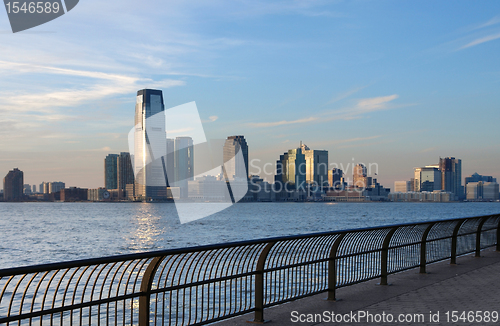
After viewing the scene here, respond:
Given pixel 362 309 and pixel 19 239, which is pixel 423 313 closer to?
pixel 362 309

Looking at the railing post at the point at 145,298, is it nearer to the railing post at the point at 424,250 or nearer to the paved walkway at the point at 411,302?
the paved walkway at the point at 411,302

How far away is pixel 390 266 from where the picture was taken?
11414 mm

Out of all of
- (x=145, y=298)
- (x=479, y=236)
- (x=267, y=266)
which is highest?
(x=267, y=266)

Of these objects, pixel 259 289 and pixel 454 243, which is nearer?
pixel 259 289

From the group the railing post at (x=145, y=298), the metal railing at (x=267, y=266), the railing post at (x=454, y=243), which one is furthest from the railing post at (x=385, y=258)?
the railing post at (x=145, y=298)

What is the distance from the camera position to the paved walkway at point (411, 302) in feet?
24.9

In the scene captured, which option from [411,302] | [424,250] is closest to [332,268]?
[411,302]

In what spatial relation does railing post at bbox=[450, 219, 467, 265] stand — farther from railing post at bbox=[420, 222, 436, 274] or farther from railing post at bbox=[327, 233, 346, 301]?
railing post at bbox=[327, 233, 346, 301]

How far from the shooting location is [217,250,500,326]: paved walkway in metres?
7.60

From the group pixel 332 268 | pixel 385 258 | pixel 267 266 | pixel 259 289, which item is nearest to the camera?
pixel 267 266

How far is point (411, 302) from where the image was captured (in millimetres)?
8766

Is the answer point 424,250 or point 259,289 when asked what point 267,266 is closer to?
point 259,289

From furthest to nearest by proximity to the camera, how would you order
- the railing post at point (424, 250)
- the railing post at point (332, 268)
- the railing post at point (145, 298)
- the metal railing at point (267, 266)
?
the railing post at point (424, 250), the railing post at point (332, 268), the railing post at point (145, 298), the metal railing at point (267, 266)

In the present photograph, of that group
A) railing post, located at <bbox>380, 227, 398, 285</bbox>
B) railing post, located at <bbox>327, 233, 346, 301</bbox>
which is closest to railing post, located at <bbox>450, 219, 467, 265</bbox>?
railing post, located at <bbox>380, 227, 398, 285</bbox>
